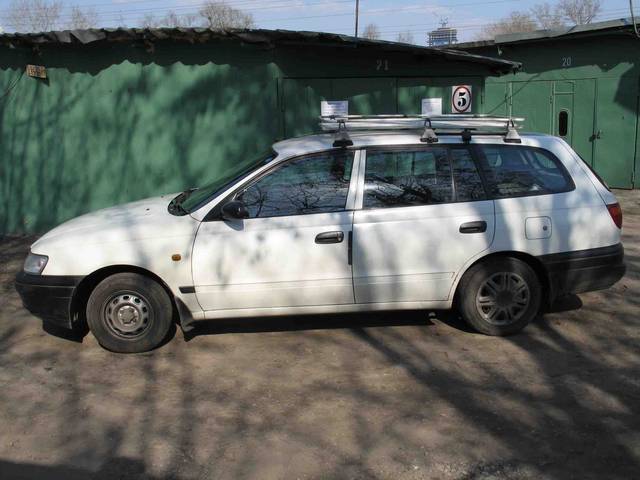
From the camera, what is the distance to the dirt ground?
12.4 feet

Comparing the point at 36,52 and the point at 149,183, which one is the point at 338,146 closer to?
the point at 149,183

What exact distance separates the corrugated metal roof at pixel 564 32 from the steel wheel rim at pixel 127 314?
1070 centimetres

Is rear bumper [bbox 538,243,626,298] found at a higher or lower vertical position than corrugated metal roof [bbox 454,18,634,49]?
lower

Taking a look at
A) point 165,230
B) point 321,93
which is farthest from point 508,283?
point 321,93

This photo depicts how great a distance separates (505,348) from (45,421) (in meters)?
3.42

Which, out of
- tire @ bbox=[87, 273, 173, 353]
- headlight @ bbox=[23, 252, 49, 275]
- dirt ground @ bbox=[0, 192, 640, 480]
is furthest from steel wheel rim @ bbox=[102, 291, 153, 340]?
headlight @ bbox=[23, 252, 49, 275]

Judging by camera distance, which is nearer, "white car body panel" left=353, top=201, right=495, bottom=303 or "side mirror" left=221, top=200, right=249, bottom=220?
"side mirror" left=221, top=200, right=249, bottom=220

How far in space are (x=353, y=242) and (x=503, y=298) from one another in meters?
1.35

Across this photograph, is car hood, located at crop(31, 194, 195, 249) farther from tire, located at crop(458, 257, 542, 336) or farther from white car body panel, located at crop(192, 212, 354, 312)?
tire, located at crop(458, 257, 542, 336)

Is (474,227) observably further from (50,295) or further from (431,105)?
(431,105)

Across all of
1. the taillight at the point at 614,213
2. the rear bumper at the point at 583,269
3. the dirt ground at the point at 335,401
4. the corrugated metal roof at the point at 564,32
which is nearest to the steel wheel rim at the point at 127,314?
the dirt ground at the point at 335,401

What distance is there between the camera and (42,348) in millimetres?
5605

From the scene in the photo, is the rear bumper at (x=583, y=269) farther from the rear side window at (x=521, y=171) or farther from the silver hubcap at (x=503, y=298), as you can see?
the rear side window at (x=521, y=171)

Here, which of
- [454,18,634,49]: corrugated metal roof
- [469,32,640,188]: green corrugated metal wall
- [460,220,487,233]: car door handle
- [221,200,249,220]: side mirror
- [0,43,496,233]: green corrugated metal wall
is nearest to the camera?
[221,200,249,220]: side mirror
